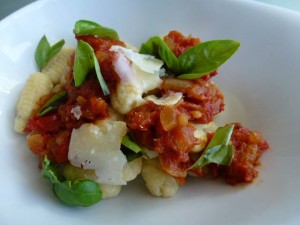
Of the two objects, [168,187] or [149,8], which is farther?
[149,8]

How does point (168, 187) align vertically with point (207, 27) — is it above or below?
below

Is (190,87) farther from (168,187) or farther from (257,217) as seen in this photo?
(257,217)

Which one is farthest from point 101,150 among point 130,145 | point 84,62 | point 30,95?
point 30,95

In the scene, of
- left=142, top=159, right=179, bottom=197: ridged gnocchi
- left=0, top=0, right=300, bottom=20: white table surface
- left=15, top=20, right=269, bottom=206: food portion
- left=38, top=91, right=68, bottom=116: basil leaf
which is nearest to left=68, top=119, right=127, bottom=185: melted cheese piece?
left=15, top=20, right=269, bottom=206: food portion

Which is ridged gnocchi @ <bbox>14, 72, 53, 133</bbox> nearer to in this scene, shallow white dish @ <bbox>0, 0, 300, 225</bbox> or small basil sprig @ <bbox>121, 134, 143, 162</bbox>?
shallow white dish @ <bbox>0, 0, 300, 225</bbox>

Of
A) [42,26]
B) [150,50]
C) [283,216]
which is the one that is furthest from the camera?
[42,26]

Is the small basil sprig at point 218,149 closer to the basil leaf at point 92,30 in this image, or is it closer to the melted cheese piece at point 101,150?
the melted cheese piece at point 101,150

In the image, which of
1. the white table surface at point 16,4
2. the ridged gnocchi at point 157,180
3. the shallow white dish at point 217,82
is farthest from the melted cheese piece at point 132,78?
the white table surface at point 16,4

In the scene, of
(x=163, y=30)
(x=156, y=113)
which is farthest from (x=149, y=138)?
(x=163, y=30)
